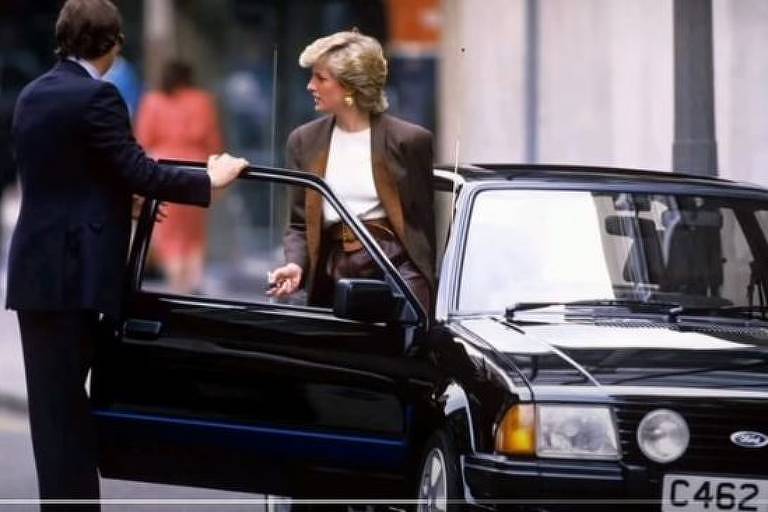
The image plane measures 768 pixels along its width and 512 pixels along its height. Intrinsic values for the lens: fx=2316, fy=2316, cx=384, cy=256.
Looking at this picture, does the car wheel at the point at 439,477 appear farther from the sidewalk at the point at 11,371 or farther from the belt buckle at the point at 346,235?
the sidewalk at the point at 11,371

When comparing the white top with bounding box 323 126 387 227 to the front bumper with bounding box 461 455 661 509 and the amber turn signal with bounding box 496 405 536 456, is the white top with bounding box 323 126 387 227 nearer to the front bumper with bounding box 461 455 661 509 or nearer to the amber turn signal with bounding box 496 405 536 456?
the amber turn signal with bounding box 496 405 536 456

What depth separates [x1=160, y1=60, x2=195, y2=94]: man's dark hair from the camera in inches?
710

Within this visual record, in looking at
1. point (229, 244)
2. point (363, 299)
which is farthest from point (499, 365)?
point (229, 244)

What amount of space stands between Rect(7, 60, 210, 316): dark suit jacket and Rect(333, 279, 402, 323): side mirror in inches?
26.2

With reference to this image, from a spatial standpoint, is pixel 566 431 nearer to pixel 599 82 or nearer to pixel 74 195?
pixel 74 195

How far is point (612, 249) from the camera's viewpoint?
7.72m

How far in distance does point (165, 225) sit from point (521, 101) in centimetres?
338

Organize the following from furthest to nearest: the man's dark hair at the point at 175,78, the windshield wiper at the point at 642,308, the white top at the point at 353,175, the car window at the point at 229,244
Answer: the car window at the point at 229,244 < the man's dark hair at the point at 175,78 < the white top at the point at 353,175 < the windshield wiper at the point at 642,308

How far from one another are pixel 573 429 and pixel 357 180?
1.71m

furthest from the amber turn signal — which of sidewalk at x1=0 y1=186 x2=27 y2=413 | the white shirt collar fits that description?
sidewalk at x1=0 y1=186 x2=27 y2=413

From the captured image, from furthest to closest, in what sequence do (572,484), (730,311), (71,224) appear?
(730,311)
(71,224)
(572,484)

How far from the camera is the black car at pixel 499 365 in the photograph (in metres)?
6.48

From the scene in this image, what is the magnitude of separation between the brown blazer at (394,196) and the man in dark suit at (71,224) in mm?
885

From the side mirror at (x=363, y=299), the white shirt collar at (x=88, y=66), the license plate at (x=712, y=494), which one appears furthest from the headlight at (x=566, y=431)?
the white shirt collar at (x=88, y=66)
